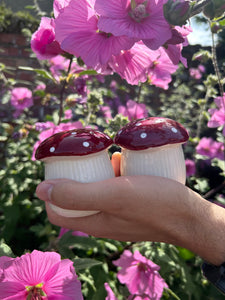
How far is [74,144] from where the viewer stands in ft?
1.51

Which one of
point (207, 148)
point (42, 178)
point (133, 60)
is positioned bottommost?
point (42, 178)

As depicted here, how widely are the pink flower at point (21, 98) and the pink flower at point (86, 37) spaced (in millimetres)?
1071

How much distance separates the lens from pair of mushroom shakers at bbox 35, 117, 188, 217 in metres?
0.46

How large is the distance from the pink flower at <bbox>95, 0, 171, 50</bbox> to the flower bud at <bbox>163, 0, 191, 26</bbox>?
0.02 meters

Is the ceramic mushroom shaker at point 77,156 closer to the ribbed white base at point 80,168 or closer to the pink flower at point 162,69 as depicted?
the ribbed white base at point 80,168

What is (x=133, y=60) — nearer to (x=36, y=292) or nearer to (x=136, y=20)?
(x=136, y=20)

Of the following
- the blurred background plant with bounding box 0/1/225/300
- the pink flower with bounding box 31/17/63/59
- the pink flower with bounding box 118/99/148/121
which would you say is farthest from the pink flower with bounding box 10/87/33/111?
the pink flower with bounding box 31/17/63/59

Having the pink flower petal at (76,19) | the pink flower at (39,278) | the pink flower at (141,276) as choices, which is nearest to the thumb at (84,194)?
the pink flower at (39,278)

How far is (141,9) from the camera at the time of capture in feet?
1.34

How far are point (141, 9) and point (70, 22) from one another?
0.10 m

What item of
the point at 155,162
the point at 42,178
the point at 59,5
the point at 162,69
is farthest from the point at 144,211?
the point at 42,178

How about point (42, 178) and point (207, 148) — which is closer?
point (42, 178)

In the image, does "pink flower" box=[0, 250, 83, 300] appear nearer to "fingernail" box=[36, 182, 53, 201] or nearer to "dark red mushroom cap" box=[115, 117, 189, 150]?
"fingernail" box=[36, 182, 53, 201]

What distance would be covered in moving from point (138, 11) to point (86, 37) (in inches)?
3.3
